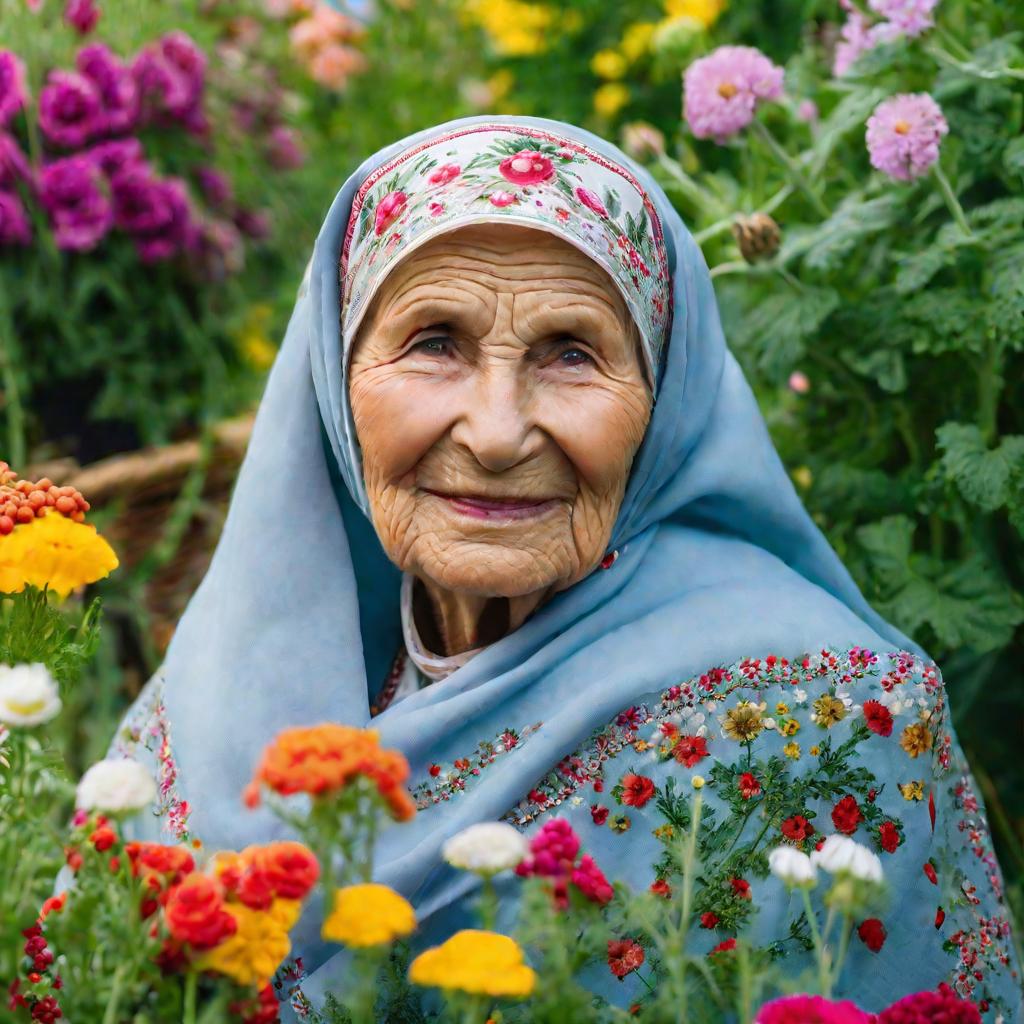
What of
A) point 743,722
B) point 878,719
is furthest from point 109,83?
point 878,719

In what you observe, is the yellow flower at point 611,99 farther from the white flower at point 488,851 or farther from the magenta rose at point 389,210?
the white flower at point 488,851

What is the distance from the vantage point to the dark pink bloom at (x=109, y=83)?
3.24 m

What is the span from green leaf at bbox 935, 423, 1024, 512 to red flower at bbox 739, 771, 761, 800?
2.37ft

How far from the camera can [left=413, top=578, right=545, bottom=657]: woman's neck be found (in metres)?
2.03

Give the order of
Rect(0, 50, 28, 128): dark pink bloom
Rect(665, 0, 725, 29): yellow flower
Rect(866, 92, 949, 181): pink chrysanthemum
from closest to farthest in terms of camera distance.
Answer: Rect(866, 92, 949, 181): pink chrysanthemum
Rect(0, 50, 28, 128): dark pink bloom
Rect(665, 0, 725, 29): yellow flower

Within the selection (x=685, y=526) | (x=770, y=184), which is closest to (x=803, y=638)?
(x=685, y=526)

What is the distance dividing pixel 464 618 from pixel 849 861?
0.95m

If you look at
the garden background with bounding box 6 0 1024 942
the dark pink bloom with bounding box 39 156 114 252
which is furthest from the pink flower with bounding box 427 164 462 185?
the dark pink bloom with bounding box 39 156 114 252

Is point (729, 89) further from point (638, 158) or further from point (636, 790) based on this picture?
point (636, 790)

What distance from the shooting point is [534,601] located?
2.02m

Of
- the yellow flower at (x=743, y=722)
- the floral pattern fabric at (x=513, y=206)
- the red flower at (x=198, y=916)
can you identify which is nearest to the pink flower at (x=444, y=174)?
the floral pattern fabric at (x=513, y=206)

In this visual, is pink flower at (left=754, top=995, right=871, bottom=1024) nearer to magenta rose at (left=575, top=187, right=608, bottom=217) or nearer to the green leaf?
magenta rose at (left=575, top=187, right=608, bottom=217)

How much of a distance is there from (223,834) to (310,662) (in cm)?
27

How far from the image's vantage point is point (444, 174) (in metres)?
1.85
